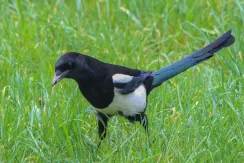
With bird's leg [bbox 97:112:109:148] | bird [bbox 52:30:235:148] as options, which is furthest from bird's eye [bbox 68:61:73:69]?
bird's leg [bbox 97:112:109:148]

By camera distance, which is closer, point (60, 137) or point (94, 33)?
point (60, 137)

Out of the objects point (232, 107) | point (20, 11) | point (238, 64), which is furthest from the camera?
point (20, 11)

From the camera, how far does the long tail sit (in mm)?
4270

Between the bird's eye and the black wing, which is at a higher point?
the bird's eye

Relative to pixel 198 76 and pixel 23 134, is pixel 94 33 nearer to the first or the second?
pixel 198 76

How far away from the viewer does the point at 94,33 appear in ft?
18.2

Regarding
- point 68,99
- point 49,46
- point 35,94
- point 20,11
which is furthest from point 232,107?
point 20,11

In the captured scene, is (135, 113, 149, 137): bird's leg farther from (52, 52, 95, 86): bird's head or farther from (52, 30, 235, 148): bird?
(52, 52, 95, 86): bird's head

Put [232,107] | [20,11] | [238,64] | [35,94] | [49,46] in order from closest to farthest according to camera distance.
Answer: [232,107] → [35,94] → [238,64] → [49,46] → [20,11]

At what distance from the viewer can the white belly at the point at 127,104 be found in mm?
3881

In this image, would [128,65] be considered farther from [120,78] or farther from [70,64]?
[70,64]

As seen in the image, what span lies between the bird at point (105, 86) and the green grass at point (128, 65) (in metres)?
0.11

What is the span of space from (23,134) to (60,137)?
0.20 metres

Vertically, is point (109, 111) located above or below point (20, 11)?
below
